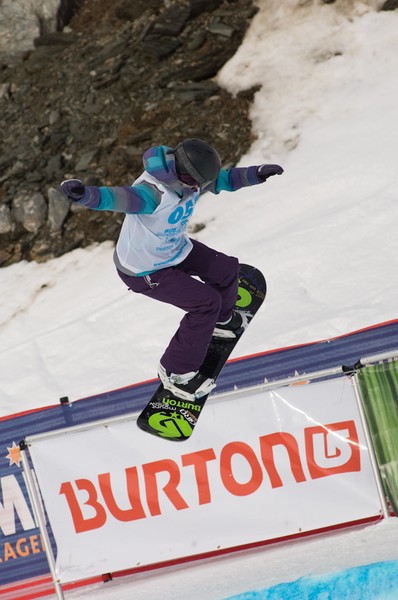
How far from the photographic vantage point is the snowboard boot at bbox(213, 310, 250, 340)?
641cm

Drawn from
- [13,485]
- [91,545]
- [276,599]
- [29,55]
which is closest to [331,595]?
[276,599]

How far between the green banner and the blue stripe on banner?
1.12 m

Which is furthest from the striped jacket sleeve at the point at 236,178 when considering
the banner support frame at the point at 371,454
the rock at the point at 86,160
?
the rock at the point at 86,160

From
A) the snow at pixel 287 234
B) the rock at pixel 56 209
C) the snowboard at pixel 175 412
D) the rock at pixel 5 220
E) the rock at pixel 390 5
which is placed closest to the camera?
the snowboard at pixel 175 412

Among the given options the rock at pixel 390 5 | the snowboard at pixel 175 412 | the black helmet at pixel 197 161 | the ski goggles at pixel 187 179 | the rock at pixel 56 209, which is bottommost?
the snowboard at pixel 175 412

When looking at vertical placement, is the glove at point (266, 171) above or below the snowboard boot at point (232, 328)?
above

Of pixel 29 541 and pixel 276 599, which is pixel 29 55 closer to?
pixel 29 541

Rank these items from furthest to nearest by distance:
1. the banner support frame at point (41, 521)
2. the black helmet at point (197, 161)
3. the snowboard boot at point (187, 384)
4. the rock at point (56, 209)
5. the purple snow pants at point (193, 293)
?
1. the rock at point (56, 209)
2. the banner support frame at point (41, 521)
3. the snowboard boot at point (187, 384)
4. the purple snow pants at point (193, 293)
5. the black helmet at point (197, 161)

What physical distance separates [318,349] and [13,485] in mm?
3262

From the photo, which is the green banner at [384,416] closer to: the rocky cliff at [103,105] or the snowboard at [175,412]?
the snowboard at [175,412]

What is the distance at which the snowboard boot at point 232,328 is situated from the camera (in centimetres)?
641

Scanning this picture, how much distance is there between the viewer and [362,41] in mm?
12398

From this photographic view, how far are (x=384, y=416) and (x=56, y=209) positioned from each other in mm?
7547

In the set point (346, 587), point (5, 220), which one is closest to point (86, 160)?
point (5, 220)
